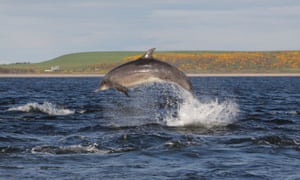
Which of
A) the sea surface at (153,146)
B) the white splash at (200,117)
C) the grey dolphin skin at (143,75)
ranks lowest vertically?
the sea surface at (153,146)

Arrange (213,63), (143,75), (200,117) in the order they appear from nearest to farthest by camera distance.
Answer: (143,75) → (200,117) → (213,63)

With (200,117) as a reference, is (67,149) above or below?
below

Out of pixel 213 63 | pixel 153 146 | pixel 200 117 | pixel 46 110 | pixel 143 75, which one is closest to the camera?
pixel 153 146

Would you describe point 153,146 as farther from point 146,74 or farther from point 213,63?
point 213,63

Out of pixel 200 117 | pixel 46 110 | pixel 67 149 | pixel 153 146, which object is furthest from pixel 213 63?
pixel 67 149

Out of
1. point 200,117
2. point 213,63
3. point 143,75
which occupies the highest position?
point 143,75

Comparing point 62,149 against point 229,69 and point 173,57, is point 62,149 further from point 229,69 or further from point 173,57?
point 173,57

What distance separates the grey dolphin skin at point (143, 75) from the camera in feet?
68.5

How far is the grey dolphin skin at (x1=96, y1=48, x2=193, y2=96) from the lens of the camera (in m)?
20.9

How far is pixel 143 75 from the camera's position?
823 inches

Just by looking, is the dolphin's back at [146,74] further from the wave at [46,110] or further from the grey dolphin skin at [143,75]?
the wave at [46,110]

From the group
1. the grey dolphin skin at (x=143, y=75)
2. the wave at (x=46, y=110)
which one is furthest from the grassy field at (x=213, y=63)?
the grey dolphin skin at (x=143, y=75)

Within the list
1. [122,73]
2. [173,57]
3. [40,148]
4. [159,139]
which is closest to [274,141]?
[159,139]

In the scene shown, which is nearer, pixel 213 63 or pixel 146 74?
pixel 146 74
